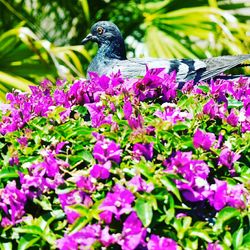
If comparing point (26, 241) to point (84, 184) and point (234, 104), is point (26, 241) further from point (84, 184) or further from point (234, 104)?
point (234, 104)

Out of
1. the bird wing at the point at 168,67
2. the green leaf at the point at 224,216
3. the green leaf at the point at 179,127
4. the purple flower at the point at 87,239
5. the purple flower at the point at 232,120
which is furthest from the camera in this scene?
the bird wing at the point at 168,67

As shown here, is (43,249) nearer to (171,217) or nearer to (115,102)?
(171,217)

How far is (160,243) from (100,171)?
0.23 metres

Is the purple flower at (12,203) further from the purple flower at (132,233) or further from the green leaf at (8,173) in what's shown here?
the purple flower at (132,233)

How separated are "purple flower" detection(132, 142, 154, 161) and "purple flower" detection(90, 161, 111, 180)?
103mm

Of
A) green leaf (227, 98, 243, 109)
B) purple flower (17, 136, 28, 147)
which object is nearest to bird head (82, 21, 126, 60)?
green leaf (227, 98, 243, 109)

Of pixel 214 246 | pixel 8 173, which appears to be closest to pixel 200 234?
pixel 214 246

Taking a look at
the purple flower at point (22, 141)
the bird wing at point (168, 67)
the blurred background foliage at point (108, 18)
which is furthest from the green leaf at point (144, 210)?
the blurred background foliage at point (108, 18)

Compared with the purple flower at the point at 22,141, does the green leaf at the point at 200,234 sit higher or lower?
lower

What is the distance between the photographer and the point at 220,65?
2.68m

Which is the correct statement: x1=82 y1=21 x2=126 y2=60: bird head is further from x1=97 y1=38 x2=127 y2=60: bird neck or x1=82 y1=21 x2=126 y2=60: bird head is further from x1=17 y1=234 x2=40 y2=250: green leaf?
x1=17 y1=234 x2=40 y2=250: green leaf

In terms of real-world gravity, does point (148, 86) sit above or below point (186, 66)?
above

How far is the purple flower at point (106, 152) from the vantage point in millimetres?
1430

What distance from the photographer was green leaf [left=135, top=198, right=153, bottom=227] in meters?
1.28
